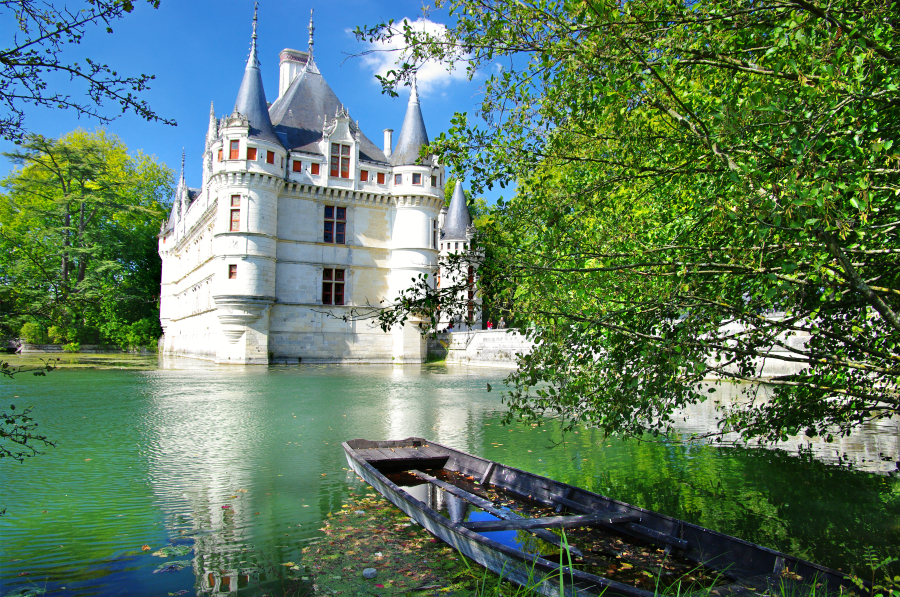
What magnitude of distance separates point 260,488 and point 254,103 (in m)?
24.5

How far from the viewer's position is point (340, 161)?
1198 inches

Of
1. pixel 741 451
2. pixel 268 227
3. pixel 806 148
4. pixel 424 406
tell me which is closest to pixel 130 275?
pixel 268 227

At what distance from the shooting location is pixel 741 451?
799cm

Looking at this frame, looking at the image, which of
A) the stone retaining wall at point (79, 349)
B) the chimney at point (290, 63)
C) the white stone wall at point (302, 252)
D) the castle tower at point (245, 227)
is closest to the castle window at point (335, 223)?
the white stone wall at point (302, 252)

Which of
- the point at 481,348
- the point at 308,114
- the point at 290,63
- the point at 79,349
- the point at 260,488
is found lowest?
the point at 260,488

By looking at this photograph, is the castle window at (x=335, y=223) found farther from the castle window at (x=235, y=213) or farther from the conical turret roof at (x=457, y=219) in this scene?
the conical turret roof at (x=457, y=219)

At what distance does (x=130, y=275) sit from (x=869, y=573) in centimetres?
4826

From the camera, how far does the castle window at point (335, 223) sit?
3038 centimetres

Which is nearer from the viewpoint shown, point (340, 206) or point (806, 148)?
point (806, 148)

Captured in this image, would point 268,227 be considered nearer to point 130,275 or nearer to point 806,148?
point 130,275

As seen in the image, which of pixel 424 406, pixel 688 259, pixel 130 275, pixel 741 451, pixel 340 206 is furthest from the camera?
pixel 130 275

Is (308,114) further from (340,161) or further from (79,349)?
(79,349)

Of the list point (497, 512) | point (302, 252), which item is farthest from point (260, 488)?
point (302, 252)

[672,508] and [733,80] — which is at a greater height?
[733,80]
